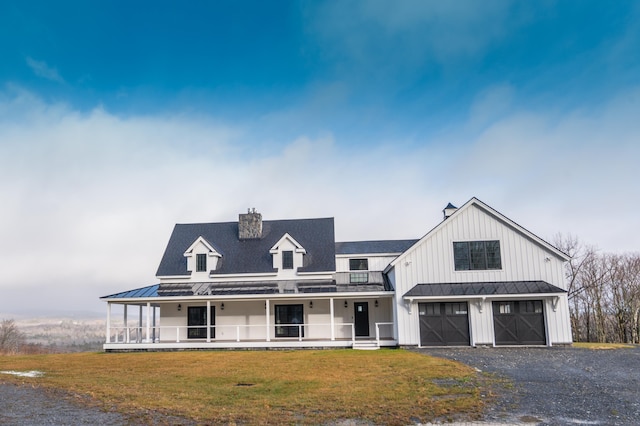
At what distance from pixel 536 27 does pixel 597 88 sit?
13.3ft

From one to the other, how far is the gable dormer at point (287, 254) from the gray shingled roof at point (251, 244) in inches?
16.1

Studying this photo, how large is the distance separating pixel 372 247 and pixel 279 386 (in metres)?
18.1

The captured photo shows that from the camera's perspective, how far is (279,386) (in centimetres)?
1162

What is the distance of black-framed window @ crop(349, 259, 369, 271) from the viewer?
1094 inches

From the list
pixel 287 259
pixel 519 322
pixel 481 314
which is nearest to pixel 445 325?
pixel 481 314

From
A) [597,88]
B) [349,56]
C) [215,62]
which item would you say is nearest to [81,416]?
[215,62]

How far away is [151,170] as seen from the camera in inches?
863

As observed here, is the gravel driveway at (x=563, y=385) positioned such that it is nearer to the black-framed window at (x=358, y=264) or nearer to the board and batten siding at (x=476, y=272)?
the board and batten siding at (x=476, y=272)

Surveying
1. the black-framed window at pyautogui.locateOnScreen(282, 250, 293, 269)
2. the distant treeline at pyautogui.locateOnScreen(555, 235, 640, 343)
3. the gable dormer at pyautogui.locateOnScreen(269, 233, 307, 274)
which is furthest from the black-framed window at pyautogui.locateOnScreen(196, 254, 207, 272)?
the distant treeline at pyautogui.locateOnScreen(555, 235, 640, 343)

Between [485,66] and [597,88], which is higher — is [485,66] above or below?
above

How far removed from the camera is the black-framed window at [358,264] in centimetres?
2780

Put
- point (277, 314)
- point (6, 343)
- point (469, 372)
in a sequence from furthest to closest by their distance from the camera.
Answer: point (6, 343) < point (277, 314) < point (469, 372)

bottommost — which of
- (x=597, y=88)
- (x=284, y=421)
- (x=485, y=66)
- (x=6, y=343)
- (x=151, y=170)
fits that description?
(x=6, y=343)

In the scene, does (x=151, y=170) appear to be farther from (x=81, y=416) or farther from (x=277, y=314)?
(x=81, y=416)
